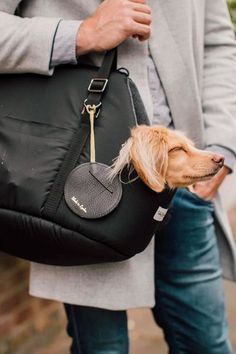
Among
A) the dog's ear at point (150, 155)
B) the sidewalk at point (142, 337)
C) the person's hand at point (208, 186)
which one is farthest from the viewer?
the sidewalk at point (142, 337)

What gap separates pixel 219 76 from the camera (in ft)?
6.38

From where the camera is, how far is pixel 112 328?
180 cm

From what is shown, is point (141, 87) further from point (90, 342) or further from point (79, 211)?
point (90, 342)

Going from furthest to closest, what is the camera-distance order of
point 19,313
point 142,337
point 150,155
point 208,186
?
1. point 142,337
2. point 19,313
3. point 208,186
4. point 150,155

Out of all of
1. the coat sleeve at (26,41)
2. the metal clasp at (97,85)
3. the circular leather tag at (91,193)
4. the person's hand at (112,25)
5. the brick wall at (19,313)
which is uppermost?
the person's hand at (112,25)

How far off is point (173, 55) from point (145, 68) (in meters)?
0.11

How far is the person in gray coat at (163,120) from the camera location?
1.56 metres

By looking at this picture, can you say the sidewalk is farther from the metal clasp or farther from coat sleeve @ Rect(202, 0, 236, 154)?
the metal clasp

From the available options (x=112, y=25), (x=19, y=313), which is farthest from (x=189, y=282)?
(x=19, y=313)

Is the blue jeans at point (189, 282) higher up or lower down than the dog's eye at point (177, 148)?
lower down

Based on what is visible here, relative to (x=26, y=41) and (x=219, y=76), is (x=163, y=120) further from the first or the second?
(x=26, y=41)

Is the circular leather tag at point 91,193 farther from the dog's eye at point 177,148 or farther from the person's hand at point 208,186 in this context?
the person's hand at point 208,186

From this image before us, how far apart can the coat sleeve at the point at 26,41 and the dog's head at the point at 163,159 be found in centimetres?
30

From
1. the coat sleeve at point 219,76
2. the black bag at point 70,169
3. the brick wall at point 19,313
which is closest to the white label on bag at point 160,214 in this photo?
the black bag at point 70,169
